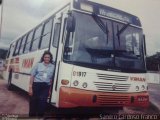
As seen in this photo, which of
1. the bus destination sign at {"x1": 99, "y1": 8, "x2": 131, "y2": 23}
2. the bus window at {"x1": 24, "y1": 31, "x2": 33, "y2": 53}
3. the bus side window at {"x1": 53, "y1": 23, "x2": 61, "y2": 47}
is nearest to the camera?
the bus side window at {"x1": 53, "y1": 23, "x2": 61, "y2": 47}

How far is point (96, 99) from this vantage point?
16.2 ft

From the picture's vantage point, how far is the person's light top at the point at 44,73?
5.16 m

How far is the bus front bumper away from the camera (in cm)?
475

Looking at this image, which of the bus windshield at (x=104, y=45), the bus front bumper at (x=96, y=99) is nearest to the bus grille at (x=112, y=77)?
the bus windshield at (x=104, y=45)

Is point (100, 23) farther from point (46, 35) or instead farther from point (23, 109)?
point (23, 109)

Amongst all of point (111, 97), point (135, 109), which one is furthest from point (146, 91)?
point (111, 97)

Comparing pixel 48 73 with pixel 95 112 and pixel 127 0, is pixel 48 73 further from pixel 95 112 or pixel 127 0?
pixel 127 0

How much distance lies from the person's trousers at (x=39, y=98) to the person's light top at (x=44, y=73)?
8cm

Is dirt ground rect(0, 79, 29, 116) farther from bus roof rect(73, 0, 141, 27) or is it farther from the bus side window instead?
bus roof rect(73, 0, 141, 27)

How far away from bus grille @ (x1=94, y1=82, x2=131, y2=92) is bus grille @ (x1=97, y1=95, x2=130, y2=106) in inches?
5.0

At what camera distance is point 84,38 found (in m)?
5.06

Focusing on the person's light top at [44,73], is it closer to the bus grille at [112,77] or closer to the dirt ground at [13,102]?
the dirt ground at [13,102]

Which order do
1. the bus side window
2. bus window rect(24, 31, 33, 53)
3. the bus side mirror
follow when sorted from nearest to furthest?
the bus side mirror
the bus side window
bus window rect(24, 31, 33, 53)

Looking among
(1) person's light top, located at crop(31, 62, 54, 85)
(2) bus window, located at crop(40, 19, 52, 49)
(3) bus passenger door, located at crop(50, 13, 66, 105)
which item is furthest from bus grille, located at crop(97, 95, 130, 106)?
(2) bus window, located at crop(40, 19, 52, 49)
